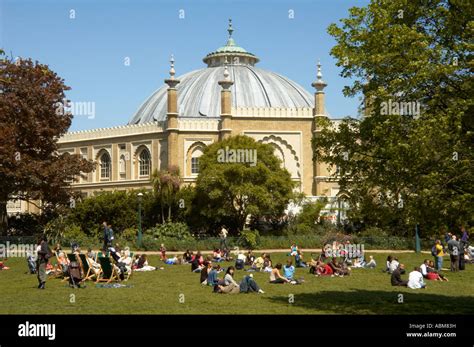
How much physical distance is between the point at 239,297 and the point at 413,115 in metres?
6.48

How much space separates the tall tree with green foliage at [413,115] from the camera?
14.8m

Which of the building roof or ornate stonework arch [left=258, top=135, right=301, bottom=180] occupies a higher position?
the building roof

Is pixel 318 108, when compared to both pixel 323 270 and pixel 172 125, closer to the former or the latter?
pixel 172 125

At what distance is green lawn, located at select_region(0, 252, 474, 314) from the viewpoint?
51.1 feet

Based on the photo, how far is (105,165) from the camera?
217 feet

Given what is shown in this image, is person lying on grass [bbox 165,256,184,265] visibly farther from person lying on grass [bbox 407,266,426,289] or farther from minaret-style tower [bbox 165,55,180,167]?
minaret-style tower [bbox 165,55,180,167]

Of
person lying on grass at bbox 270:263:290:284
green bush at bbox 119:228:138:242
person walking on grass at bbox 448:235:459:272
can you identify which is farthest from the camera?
green bush at bbox 119:228:138:242

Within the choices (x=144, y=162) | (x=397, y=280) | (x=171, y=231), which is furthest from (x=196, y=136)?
(x=397, y=280)

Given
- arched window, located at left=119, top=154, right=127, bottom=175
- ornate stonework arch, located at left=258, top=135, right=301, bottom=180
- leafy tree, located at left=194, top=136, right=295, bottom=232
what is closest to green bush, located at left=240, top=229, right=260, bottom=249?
leafy tree, located at left=194, top=136, right=295, bottom=232

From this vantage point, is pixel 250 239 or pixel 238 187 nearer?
pixel 250 239

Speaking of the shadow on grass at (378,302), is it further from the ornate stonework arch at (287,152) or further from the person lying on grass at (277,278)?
the ornate stonework arch at (287,152)

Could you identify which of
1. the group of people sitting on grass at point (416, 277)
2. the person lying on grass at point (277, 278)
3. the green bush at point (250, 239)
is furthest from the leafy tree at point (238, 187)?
the person lying on grass at point (277, 278)
